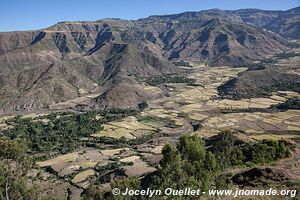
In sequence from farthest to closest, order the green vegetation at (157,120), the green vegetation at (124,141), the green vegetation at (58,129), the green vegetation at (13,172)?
the green vegetation at (157,120)
the green vegetation at (58,129)
the green vegetation at (124,141)
the green vegetation at (13,172)

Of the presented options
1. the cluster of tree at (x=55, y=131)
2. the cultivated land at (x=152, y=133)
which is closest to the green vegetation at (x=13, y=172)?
the cultivated land at (x=152, y=133)

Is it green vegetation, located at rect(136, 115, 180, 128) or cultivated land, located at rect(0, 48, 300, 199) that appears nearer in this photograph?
Result: cultivated land, located at rect(0, 48, 300, 199)

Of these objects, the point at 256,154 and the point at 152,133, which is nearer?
the point at 256,154

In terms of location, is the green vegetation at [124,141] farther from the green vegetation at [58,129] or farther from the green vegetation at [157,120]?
the green vegetation at [157,120]

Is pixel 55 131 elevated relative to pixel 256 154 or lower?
lower

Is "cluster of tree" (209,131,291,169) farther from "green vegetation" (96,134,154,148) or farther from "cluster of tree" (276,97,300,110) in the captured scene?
"cluster of tree" (276,97,300,110)

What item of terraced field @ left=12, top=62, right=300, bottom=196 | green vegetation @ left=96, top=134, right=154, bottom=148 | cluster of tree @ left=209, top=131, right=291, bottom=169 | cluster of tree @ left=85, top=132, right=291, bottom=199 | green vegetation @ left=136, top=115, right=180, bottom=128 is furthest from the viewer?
green vegetation @ left=136, top=115, right=180, bottom=128

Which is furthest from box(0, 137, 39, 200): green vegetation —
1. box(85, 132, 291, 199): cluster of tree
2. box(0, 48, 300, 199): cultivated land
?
box(0, 48, 300, 199): cultivated land

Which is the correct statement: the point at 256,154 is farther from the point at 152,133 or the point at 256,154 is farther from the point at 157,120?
the point at 157,120

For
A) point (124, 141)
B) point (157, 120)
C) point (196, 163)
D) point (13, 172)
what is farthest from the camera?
point (157, 120)

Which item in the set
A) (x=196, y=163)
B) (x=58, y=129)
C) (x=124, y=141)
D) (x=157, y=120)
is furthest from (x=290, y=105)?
(x=196, y=163)

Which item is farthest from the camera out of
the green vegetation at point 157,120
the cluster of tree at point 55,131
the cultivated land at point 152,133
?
the green vegetation at point 157,120
